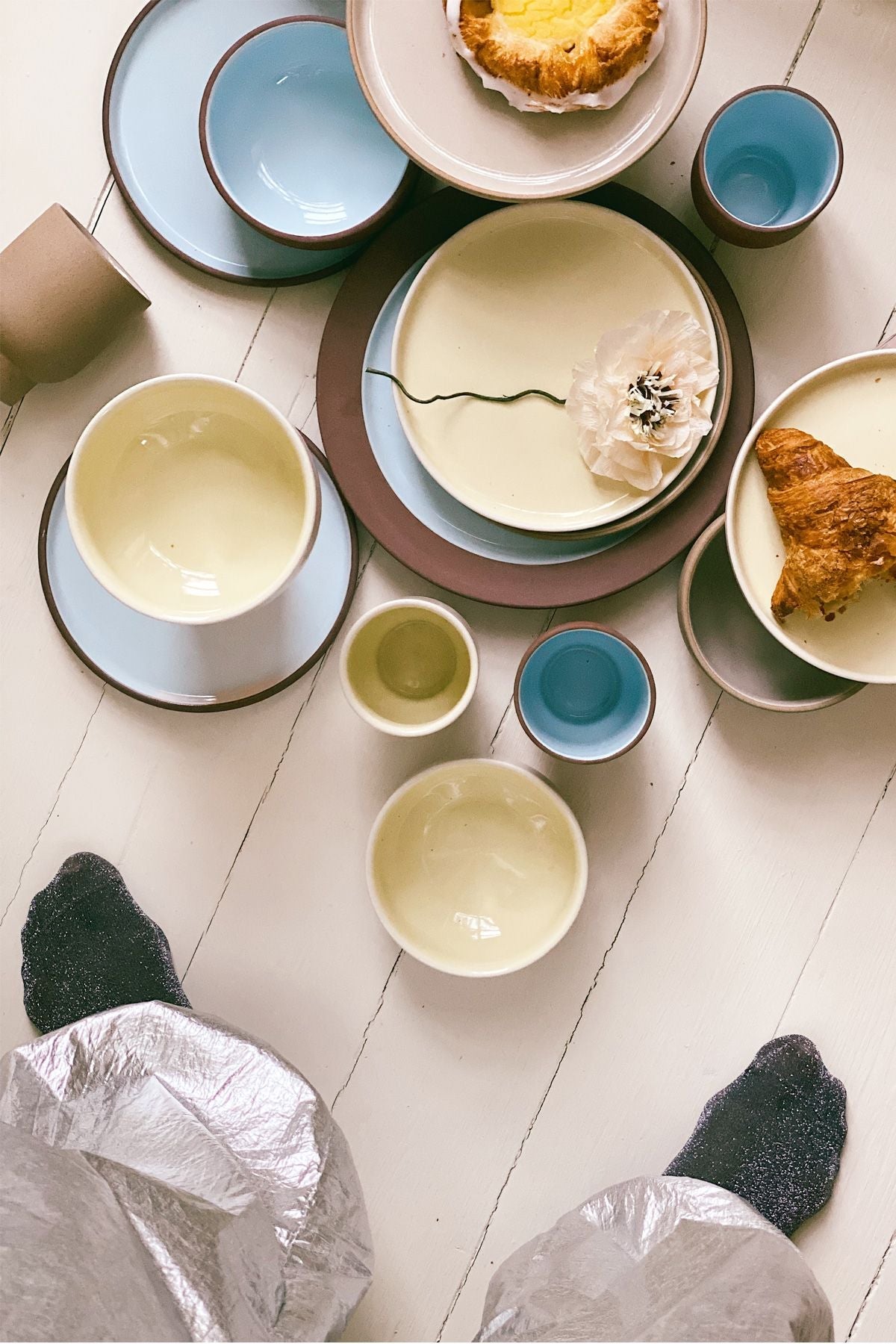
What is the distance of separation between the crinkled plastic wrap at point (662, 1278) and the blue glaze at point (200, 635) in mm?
653

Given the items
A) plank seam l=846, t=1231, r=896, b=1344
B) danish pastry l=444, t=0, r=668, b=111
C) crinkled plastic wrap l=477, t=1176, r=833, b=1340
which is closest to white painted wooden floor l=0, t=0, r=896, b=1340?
plank seam l=846, t=1231, r=896, b=1344

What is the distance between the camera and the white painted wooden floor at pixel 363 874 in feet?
3.55

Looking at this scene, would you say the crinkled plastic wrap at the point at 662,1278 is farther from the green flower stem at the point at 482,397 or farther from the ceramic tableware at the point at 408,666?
the green flower stem at the point at 482,397

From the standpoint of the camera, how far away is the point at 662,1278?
35.7 inches

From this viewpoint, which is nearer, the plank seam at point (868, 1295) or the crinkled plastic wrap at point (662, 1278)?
the crinkled plastic wrap at point (662, 1278)

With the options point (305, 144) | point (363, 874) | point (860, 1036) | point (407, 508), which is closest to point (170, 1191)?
point (363, 874)

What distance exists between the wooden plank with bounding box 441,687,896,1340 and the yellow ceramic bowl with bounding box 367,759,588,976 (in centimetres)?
12

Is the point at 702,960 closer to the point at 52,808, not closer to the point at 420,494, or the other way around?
the point at 420,494

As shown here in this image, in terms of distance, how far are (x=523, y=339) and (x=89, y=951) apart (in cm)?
83

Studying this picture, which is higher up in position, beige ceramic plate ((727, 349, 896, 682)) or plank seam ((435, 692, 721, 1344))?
beige ceramic plate ((727, 349, 896, 682))

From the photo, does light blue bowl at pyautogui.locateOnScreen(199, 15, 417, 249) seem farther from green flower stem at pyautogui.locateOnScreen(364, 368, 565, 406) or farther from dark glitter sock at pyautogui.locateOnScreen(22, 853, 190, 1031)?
dark glitter sock at pyautogui.locateOnScreen(22, 853, 190, 1031)

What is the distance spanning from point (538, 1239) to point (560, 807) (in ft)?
1.52

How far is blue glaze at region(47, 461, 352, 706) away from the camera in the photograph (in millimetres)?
1060

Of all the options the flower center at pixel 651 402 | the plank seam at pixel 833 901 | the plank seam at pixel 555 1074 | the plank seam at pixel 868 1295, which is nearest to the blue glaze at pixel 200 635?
the flower center at pixel 651 402
